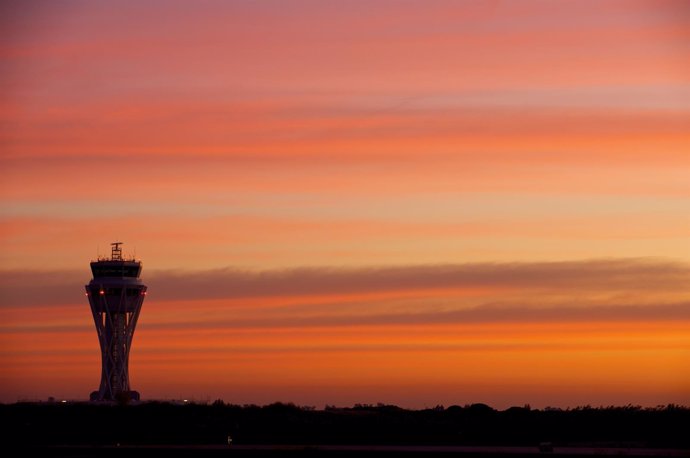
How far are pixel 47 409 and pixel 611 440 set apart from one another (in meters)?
106

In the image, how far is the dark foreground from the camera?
96.7 metres

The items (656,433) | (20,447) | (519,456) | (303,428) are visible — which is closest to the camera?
(519,456)

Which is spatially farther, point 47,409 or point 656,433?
point 47,409

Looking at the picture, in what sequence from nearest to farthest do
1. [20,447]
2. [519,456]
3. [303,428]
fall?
[519,456] < [20,447] < [303,428]

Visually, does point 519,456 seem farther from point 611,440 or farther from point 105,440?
point 105,440

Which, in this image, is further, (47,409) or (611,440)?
(47,409)

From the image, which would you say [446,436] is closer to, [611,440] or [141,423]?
→ [611,440]

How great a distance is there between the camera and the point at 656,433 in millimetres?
115375

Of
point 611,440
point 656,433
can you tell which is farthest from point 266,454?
point 656,433

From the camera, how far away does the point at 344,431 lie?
133m

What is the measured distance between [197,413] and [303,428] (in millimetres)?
32073

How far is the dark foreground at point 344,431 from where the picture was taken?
317 ft

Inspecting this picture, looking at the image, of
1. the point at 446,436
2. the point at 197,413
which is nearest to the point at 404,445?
the point at 446,436

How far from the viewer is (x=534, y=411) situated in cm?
15338
